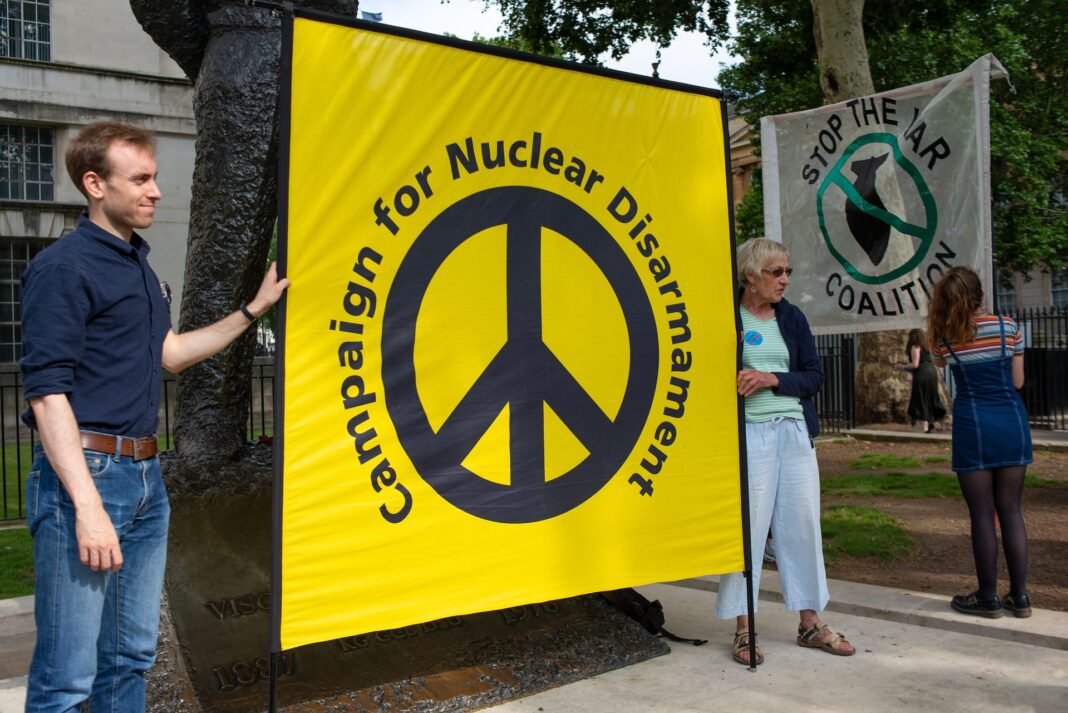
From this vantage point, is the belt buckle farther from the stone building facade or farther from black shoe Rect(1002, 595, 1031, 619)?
the stone building facade

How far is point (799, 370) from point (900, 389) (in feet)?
44.3

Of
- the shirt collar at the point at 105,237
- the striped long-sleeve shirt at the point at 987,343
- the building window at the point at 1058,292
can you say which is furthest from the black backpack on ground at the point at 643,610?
the building window at the point at 1058,292

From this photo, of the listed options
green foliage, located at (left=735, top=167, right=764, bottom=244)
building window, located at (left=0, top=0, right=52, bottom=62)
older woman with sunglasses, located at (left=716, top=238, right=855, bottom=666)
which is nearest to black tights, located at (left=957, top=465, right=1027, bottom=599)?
older woman with sunglasses, located at (left=716, top=238, right=855, bottom=666)

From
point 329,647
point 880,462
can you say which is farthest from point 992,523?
point 880,462

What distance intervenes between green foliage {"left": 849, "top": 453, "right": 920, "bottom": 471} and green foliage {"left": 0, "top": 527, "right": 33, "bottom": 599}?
9402 mm

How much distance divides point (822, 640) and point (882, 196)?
294cm

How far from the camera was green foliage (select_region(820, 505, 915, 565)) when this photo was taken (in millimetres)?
7340

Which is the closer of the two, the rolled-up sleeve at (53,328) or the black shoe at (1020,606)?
the rolled-up sleeve at (53,328)

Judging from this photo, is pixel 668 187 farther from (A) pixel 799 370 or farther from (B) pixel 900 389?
(B) pixel 900 389

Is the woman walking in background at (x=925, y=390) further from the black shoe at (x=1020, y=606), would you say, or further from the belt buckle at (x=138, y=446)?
the belt buckle at (x=138, y=446)

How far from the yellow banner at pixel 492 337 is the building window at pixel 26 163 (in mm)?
25298

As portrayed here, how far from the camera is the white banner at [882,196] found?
608 cm

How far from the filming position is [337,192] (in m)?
3.58

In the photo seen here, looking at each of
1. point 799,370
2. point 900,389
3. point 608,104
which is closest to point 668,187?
point 608,104
